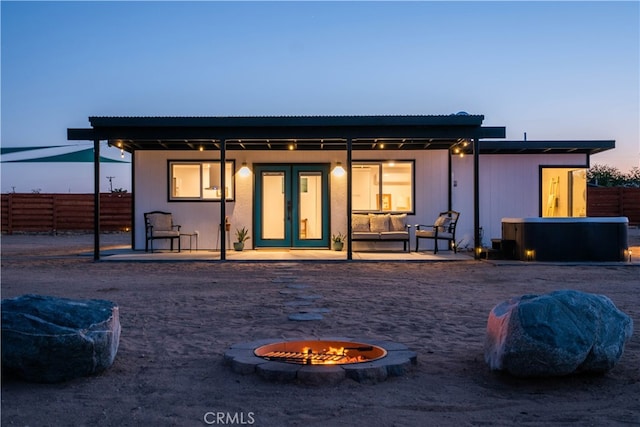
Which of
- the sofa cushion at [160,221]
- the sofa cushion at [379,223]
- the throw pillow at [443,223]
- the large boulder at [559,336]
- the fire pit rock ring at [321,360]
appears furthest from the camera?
the sofa cushion at [379,223]

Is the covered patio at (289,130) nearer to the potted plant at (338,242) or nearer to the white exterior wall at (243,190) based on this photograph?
the potted plant at (338,242)

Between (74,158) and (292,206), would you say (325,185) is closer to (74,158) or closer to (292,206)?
(292,206)

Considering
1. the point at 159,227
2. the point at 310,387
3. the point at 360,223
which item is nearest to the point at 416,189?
the point at 360,223

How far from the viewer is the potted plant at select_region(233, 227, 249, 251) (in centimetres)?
1384

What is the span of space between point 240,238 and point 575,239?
6.77 meters

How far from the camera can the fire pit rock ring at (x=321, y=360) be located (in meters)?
3.58

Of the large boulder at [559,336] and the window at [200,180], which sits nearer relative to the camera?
the large boulder at [559,336]

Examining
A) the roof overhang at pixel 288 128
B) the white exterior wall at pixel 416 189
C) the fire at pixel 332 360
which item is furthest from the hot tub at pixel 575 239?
the fire at pixel 332 360

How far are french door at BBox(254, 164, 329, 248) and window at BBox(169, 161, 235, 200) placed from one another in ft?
2.06

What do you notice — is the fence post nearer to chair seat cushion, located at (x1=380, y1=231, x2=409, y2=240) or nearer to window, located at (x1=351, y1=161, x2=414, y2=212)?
window, located at (x1=351, y1=161, x2=414, y2=212)

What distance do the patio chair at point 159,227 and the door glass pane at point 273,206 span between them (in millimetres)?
1955

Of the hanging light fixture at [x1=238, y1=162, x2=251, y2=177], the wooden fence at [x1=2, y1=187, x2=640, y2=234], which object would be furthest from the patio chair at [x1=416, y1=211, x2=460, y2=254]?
the wooden fence at [x1=2, y1=187, x2=640, y2=234]

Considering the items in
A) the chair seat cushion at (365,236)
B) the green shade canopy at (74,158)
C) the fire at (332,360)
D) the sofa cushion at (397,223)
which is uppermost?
the green shade canopy at (74,158)

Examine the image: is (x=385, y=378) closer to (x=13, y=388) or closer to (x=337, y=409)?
(x=337, y=409)
